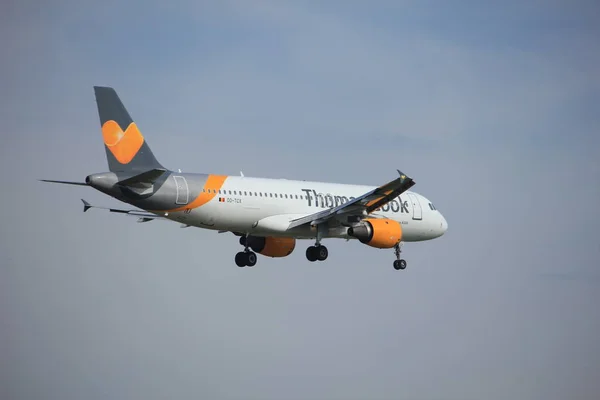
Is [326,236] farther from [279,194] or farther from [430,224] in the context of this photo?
[430,224]

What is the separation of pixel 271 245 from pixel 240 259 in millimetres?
2098

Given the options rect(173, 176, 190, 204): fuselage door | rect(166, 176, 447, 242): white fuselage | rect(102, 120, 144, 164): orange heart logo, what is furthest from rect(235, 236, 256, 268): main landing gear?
rect(102, 120, 144, 164): orange heart logo

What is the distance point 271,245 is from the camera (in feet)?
186

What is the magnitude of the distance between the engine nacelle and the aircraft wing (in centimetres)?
69

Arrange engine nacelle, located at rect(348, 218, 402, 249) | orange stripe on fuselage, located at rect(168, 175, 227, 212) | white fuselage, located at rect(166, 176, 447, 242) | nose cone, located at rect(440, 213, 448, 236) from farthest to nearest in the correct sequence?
nose cone, located at rect(440, 213, 448, 236)
engine nacelle, located at rect(348, 218, 402, 249)
white fuselage, located at rect(166, 176, 447, 242)
orange stripe on fuselage, located at rect(168, 175, 227, 212)

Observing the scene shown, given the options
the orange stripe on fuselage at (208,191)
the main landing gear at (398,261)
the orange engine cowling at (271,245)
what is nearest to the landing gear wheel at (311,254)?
the orange engine cowling at (271,245)

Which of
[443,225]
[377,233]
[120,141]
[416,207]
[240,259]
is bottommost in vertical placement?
[240,259]

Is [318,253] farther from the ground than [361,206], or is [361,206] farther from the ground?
[361,206]

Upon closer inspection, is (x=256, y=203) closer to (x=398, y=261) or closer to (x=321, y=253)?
(x=321, y=253)

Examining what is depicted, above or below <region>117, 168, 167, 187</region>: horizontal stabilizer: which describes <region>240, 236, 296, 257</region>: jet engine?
below

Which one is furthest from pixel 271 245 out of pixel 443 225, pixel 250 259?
pixel 443 225

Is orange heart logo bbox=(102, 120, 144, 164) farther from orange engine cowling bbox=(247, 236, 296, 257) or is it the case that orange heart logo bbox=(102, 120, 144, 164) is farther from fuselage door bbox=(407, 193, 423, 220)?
fuselage door bbox=(407, 193, 423, 220)

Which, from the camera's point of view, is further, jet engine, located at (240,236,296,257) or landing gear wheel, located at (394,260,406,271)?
landing gear wheel, located at (394,260,406,271)

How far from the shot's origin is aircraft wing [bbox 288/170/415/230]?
50219mm
